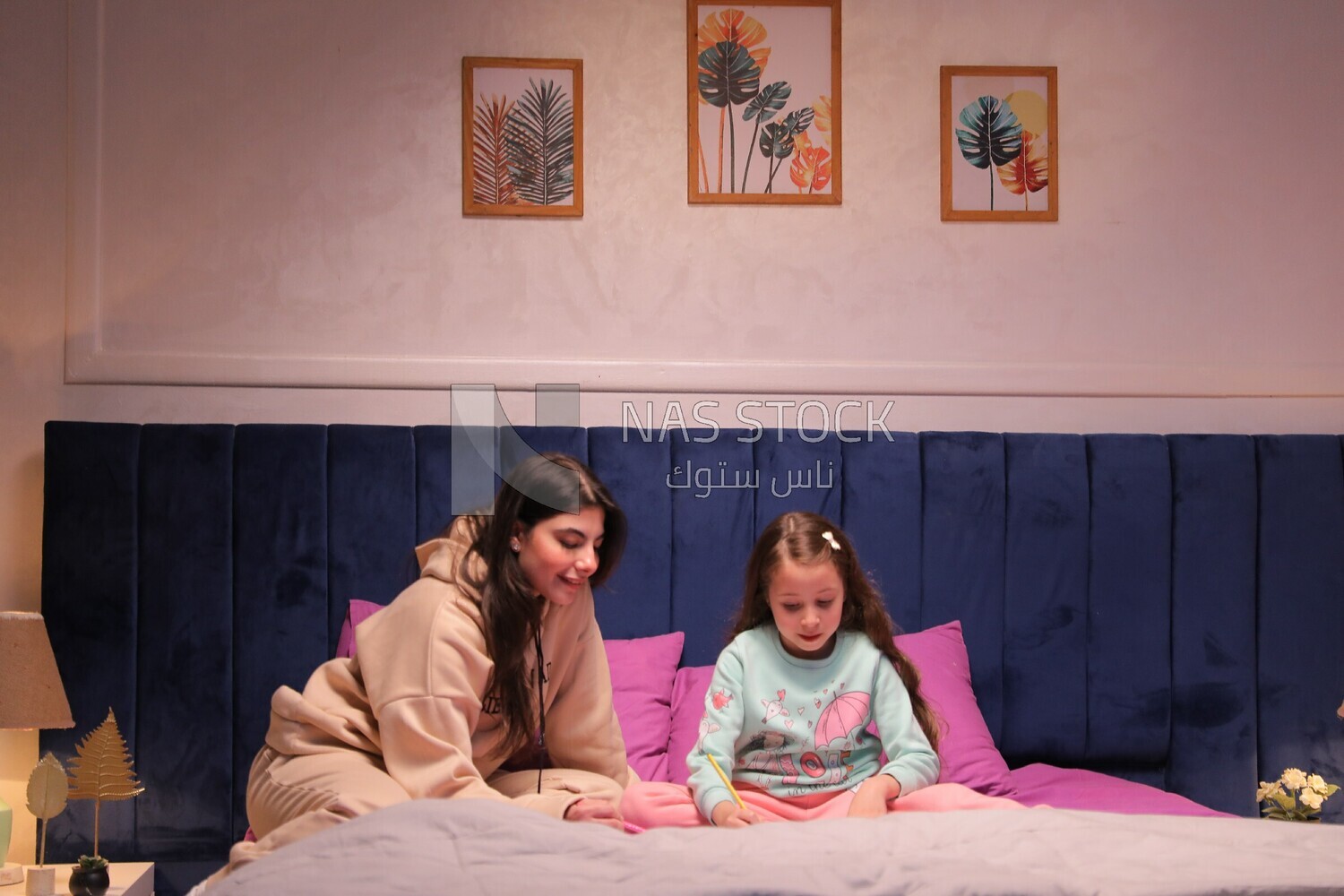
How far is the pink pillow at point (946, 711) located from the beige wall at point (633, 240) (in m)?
0.55

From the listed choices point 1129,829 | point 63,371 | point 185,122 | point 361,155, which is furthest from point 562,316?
point 1129,829

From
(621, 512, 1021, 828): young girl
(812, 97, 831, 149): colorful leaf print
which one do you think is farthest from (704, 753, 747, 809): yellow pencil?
(812, 97, 831, 149): colorful leaf print

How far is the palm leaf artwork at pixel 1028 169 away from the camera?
Result: 2.67 metres

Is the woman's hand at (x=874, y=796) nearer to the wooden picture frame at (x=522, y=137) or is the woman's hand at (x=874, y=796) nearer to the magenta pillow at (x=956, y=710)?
the magenta pillow at (x=956, y=710)

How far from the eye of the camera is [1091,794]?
2.19 meters

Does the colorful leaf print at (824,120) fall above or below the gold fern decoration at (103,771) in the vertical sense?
above

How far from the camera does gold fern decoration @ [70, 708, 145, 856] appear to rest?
2.15m

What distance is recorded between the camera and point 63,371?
2.54 m

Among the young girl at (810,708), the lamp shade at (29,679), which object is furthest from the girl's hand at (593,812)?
the lamp shade at (29,679)

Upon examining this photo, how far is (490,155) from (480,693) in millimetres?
1352

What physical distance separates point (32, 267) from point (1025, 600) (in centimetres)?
234

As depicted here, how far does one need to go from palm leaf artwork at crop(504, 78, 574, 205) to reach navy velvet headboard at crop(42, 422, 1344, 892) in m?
0.56

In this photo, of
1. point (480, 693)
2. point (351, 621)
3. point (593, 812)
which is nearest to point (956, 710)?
point (593, 812)

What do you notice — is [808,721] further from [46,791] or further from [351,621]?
[46,791]
